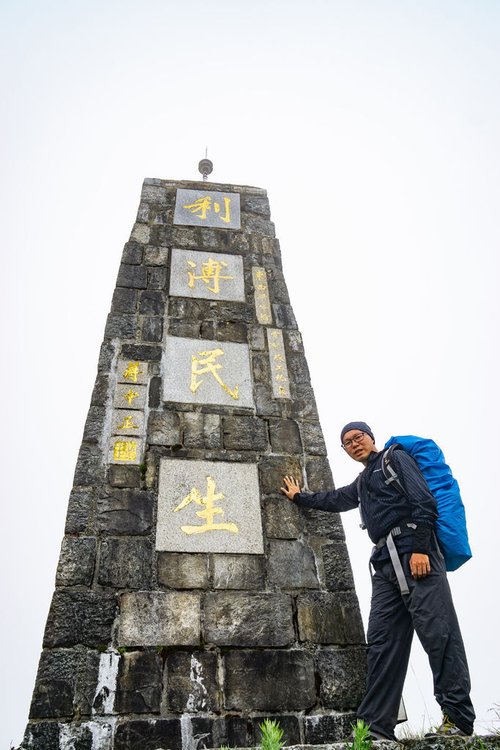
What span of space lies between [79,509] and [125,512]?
0.28 metres

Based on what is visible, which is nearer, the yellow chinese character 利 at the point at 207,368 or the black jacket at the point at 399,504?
the black jacket at the point at 399,504

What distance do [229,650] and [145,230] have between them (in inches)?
152

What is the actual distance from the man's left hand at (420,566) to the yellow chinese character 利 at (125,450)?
6.10ft

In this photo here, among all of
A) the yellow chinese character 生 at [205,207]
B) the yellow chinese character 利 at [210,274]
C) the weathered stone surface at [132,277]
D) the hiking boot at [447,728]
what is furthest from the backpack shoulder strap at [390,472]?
the yellow chinese character 生 at [205,207]

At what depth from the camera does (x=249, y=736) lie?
290 centimetres

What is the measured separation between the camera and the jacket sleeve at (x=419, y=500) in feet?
9.61

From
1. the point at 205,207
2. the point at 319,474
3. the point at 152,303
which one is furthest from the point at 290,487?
the point at 205,207

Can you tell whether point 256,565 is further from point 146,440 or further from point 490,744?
point 490,744

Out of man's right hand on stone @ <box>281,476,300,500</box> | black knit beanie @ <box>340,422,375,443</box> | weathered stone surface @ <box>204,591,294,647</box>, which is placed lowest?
weathered stone surface @ <box>204,591,294,647</box>

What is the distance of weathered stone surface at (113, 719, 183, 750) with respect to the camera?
2.78 m

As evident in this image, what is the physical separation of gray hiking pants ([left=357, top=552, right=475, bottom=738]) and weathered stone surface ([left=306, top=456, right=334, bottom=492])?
86 centimetres

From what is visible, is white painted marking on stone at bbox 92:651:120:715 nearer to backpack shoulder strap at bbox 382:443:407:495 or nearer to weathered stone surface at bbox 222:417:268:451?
weathered stone surface at bbox 222:417:268:451

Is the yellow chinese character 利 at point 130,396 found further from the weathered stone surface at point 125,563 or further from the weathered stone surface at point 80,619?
the weathered stone surface at point 80,619

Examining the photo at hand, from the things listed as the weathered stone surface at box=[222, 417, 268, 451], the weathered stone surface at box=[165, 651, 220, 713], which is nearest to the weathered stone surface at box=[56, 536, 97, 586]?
the weathered stone surface at box=[165, 651, 220, 713]
